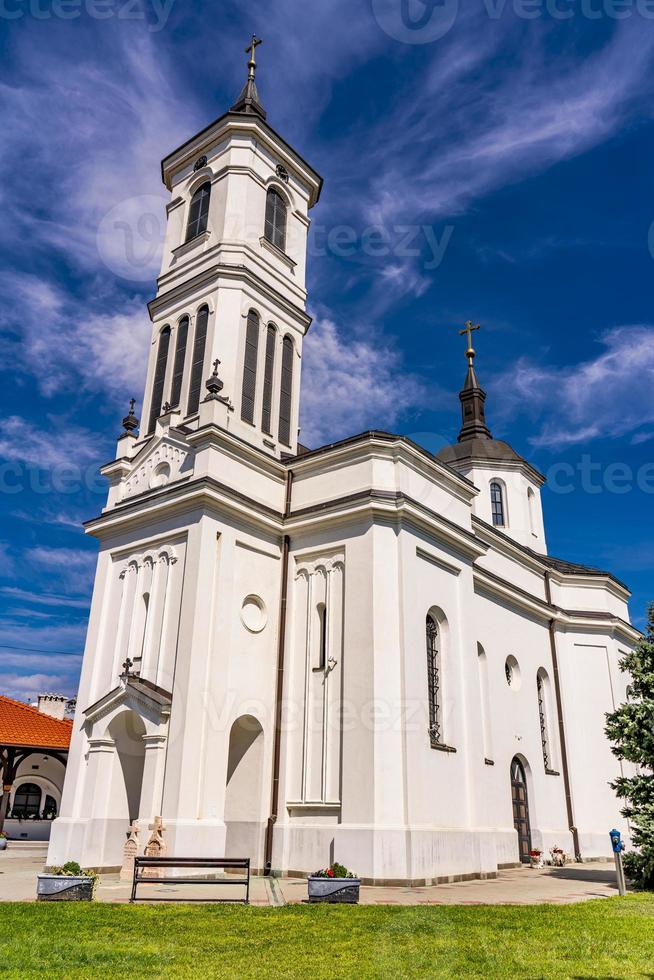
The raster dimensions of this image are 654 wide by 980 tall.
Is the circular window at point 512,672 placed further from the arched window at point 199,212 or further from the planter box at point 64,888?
the arched window at point 199,212

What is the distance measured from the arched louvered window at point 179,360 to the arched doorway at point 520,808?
1528 cm

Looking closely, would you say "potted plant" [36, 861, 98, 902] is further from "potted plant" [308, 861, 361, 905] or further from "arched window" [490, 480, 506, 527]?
"arched window" [490, 480, 506, 527]

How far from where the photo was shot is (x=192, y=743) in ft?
55.3

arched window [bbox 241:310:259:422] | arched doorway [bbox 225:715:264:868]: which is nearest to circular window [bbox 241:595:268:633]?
arched doorway [bbox 225:715:264:868]

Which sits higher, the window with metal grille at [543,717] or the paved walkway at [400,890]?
the window with metal grille at [543,717]

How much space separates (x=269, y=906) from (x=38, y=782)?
26.1 m

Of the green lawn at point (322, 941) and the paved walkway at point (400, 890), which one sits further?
the paved walkway at point (400, 890)

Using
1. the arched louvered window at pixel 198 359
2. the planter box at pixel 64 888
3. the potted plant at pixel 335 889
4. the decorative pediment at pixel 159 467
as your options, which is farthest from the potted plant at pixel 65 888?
the arched louvered window at pixel 198 359

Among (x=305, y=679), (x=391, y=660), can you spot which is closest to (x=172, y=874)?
(x=305, y=679)

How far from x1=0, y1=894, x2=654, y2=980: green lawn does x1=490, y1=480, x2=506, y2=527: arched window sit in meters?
20.5

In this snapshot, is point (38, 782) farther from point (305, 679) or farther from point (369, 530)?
point (369, 530)

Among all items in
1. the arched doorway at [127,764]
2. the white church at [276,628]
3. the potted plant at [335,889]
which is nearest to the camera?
the potted plant at [335,889]

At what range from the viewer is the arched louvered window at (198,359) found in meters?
22.5

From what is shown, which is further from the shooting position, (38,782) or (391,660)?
(38,782)
